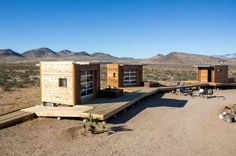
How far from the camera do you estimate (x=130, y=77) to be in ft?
66.7

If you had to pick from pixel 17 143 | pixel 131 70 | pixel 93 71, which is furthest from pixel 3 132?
pixel 131 70

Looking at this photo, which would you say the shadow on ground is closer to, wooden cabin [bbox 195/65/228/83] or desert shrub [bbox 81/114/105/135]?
desert shrub [bbox 81/114/105/135]

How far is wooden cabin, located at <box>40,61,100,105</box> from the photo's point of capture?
38.3 ft

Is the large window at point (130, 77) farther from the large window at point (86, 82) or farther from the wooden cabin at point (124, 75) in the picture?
the large window at point (86, 82)

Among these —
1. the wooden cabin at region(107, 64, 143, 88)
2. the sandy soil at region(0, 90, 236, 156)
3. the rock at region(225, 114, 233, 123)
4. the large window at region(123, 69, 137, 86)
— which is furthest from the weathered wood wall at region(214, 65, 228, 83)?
the rock at region(225, 114, 233, 123)

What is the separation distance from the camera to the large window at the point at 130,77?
20047mm

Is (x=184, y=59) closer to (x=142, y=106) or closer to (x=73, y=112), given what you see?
(x=142, y=106)

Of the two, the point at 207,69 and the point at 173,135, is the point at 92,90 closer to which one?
the point at 173,135

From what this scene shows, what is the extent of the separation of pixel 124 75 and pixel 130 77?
0.62 metres

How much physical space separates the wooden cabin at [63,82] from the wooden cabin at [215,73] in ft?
45.2

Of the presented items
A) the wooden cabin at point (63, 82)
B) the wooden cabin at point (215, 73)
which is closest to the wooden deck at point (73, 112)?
the wooden cabin at point (63, 82)

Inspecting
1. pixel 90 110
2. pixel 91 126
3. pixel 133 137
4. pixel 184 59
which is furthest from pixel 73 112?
pixel 184 59

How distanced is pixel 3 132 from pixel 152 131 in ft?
17.8

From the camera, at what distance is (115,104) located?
12.0 meters
